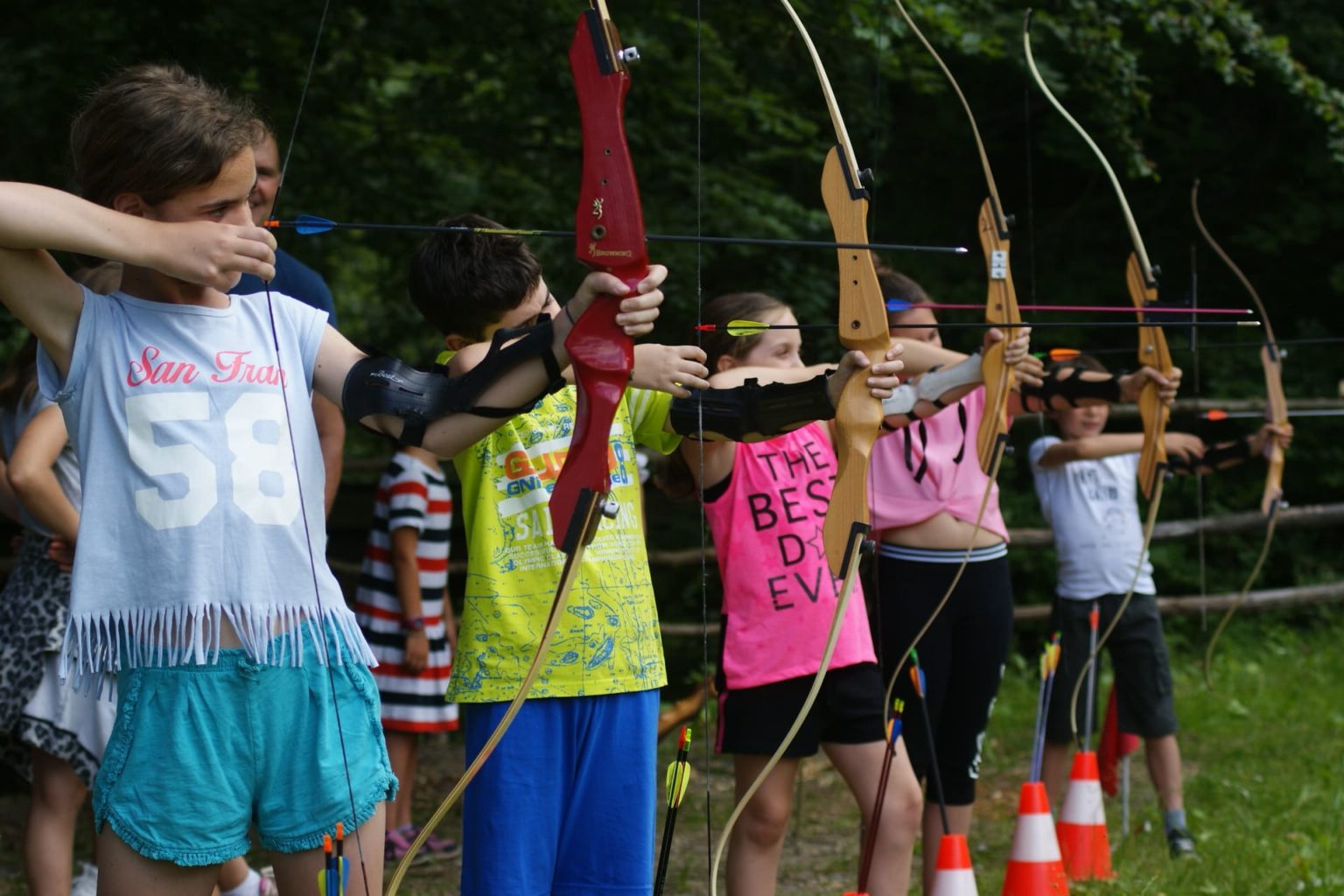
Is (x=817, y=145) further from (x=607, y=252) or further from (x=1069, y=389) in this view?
(x=607, y=252)

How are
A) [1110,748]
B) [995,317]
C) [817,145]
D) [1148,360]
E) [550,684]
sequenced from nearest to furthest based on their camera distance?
[550,684], [995,317], [1148,360], [1110,748], [817,145]

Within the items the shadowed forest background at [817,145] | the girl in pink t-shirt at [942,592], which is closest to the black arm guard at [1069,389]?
the girl in pink t-shirt at [942,592]

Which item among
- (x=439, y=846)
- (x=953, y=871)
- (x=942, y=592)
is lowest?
(x=439, y=846)

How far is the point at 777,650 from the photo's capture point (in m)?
3.07

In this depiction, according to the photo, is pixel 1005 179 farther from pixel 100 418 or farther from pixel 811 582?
pixel 100 418

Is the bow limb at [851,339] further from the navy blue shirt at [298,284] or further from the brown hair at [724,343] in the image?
the navy blue shirt at [298,284]

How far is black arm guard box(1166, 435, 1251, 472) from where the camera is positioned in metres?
4.74

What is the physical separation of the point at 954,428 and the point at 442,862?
202cm

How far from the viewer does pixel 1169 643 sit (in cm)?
807

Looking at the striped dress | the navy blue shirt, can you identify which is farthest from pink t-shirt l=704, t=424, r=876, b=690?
the striped dress

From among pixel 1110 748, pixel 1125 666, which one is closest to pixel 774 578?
pixel 1125 666

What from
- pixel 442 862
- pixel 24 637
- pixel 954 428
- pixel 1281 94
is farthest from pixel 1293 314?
pixel 24 637

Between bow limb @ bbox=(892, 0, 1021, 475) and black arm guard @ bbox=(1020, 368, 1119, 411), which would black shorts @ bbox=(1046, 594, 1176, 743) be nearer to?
black arm guard @ bbox=(1020, 368, 1119, 411)

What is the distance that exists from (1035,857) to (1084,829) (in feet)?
1.86
